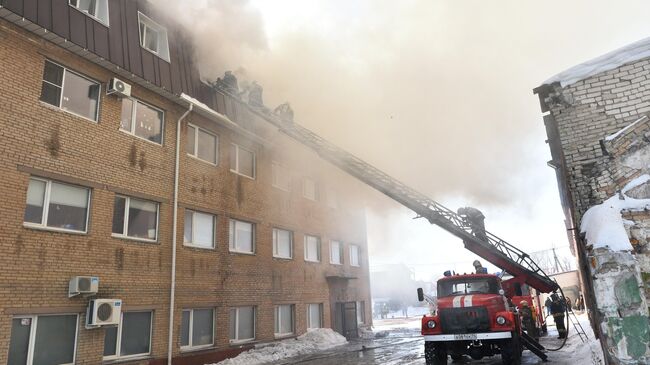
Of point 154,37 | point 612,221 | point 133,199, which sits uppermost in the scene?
point 154,37

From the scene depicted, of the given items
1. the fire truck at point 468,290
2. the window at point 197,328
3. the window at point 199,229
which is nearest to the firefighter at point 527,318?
the fire truck at point 468,290

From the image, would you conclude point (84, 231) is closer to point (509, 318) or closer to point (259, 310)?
point (259, 310)

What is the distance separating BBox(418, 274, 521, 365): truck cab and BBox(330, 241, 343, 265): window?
30.3 ft

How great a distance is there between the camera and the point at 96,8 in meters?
10.8

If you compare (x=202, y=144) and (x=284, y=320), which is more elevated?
(x=202, y=144)

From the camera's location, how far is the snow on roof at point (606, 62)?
736 cm

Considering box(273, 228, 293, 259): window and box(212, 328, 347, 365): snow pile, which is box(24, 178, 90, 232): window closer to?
box(212, 328, 347, 365): snow pile

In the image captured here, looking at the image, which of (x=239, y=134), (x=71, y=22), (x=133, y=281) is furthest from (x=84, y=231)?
(x=239, y=134)

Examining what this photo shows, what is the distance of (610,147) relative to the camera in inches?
281

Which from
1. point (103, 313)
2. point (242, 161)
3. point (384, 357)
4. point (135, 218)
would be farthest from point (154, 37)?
point (384, 357)

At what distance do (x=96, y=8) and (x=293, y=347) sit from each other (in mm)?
11066

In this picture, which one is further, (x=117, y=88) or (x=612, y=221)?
(x=117, y=88)

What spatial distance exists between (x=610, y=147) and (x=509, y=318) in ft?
13.6

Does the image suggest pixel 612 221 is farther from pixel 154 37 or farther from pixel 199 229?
pixel 154 37
